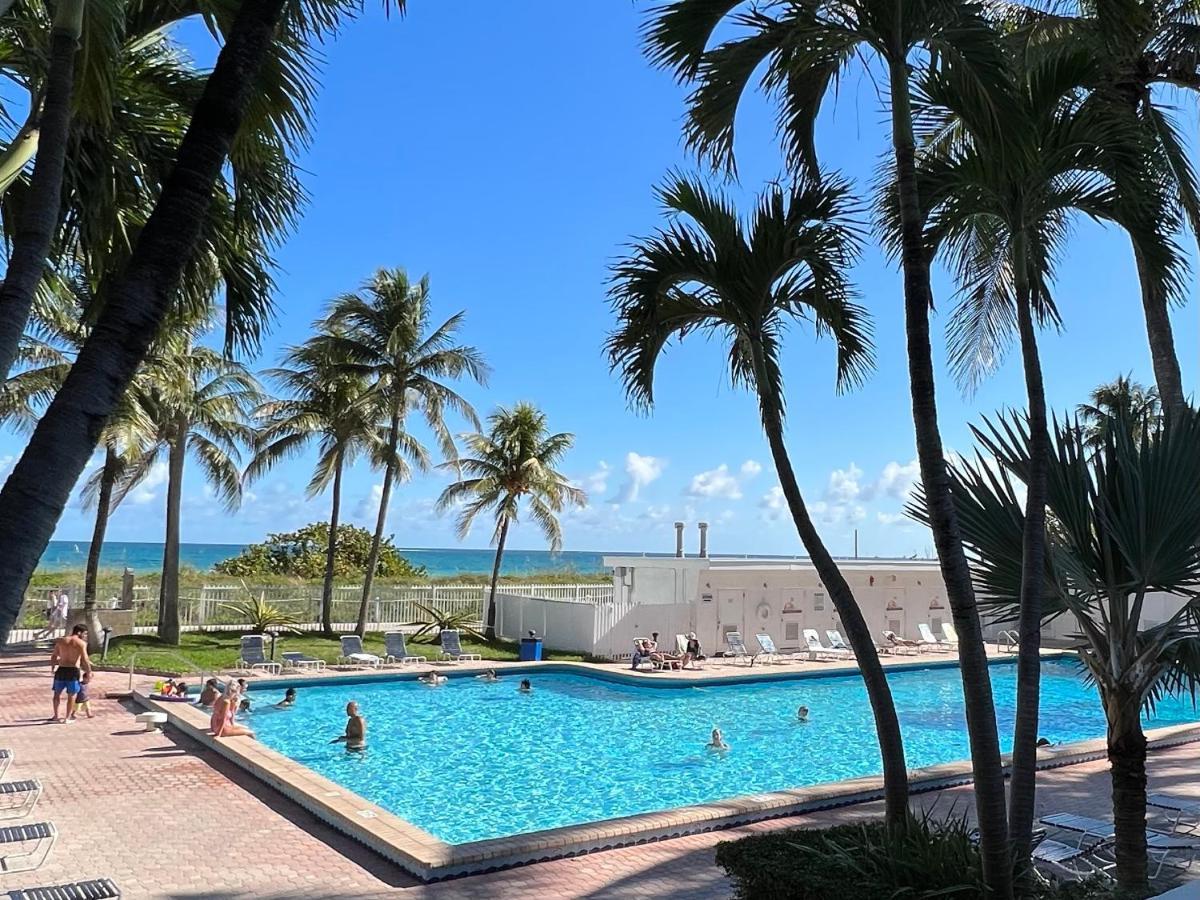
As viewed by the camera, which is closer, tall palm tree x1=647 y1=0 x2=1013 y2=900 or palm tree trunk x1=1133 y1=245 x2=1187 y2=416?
tall palm tree x1=647 y1=0 x2=1013 y2=900

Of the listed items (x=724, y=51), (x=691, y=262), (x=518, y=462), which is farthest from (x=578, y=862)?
(x=518, y=462)

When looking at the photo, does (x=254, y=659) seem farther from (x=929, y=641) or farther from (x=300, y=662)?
(x=929, y=641)

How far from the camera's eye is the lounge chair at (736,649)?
23.1m

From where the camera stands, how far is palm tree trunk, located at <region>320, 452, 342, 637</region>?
2453 centimetres

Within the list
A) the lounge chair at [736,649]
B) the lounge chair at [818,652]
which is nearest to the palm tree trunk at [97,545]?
the lounge chair at [736,649]

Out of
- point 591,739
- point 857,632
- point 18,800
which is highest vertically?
point 857,632

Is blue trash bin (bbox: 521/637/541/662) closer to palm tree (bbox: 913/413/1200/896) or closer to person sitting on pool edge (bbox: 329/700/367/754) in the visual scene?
person sitting on pool edge (bbox: 329/700/367/754)

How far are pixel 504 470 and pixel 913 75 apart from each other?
21737mm

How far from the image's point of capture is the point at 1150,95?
880cm

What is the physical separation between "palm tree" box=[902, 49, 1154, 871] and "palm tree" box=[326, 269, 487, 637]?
20162mm

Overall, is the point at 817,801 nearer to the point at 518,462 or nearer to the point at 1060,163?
the point at 1060,163

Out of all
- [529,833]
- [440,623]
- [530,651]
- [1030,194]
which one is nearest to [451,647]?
[530,651]

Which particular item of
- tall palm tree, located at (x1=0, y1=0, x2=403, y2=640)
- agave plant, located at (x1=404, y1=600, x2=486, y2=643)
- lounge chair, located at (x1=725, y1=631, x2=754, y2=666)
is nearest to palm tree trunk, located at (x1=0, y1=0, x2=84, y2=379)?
tall palm tree, located at (x1=0, y1=0, x2=403, y2=640)

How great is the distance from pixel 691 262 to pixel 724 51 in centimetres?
135
